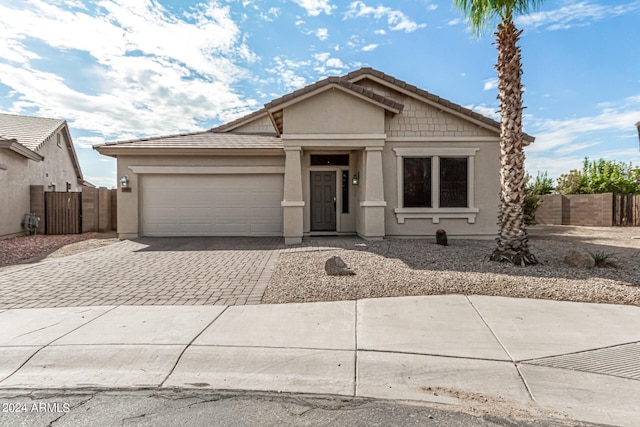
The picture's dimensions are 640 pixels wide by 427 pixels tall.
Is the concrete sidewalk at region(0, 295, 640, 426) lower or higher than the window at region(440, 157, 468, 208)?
lower

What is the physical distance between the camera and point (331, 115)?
11.4 meters

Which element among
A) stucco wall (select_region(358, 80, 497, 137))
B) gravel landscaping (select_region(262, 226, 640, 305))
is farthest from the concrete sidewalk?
stucco wall (select_region(358, 80, 497, 137))

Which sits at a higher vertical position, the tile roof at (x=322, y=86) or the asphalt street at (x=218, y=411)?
the tile roof at (x=322, y=86)

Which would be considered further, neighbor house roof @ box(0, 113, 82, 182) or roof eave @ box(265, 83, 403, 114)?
neighbor house roof @ box(0, 113, 82, 182)

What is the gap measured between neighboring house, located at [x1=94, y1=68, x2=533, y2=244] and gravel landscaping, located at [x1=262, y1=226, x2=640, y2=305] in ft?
→ 8.85

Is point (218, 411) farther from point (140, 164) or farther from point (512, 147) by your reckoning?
point (140, 164)

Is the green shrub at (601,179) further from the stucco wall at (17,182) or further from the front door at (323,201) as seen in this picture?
the stucco wall at (17,182)

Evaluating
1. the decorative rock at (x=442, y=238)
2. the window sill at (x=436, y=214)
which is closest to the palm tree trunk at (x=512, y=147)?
the decorative rock at (x=442, y=238)

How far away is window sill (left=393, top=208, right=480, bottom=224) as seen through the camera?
476 inches

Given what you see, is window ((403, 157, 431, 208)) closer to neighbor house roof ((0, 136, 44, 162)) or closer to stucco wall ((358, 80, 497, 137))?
stucco wall ((358, 80, 497, 137))

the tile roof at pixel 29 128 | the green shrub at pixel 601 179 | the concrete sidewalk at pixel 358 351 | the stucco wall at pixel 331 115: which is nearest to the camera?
the concrete sidewalk at pixel 358 351

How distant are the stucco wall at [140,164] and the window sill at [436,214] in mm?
4826

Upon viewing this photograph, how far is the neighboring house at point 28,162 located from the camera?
47.3ft

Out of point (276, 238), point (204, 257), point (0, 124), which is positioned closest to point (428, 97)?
point (276, 238)
